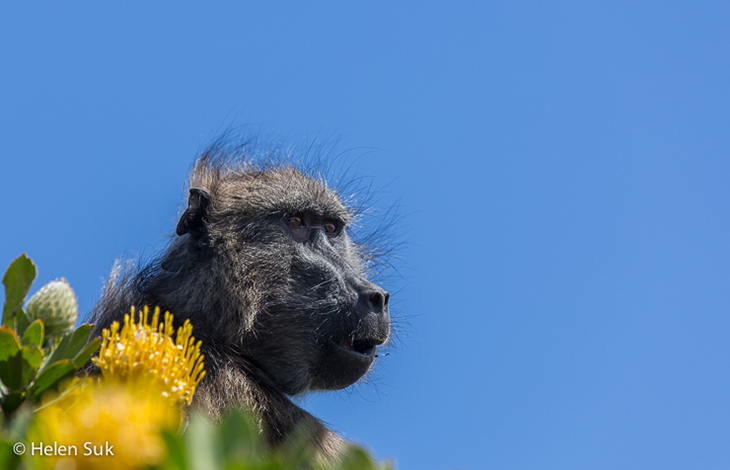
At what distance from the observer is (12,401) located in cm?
202

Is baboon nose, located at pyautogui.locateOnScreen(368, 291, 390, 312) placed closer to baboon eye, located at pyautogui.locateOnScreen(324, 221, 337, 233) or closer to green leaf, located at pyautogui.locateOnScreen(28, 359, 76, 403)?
baboon eye, located at pyautogui.locateOnScreen(324, 221, 337, 233)

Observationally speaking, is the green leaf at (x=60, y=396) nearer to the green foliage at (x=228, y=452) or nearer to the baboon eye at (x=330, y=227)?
the green foliage at (x=228, y=452)

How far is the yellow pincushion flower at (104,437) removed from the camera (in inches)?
50.5

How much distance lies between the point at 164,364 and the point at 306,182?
162 inches

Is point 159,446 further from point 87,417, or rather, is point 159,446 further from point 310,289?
point 310,289

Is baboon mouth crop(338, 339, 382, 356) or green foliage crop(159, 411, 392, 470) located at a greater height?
baboon mouth crop(338, 339, 382, 356)

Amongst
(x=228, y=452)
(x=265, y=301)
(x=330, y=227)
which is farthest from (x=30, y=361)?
(x=330, y=227)

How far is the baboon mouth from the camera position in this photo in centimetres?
509

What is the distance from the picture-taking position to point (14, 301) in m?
2.12

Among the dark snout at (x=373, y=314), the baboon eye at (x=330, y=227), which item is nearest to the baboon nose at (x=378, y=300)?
the dark snout at (x=373, y=314)

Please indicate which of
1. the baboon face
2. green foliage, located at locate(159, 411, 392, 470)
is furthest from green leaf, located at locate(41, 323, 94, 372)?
the baboon face

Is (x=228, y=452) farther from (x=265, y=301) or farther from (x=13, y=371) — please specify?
(x=265, y=301)

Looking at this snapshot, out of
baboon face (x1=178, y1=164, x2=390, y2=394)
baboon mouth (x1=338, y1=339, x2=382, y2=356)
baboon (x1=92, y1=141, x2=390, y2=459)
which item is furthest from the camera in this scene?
baboon mouth (x1=338, y1=339, x2=382, y2=356)

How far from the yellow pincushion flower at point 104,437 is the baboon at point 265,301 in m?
3.08
